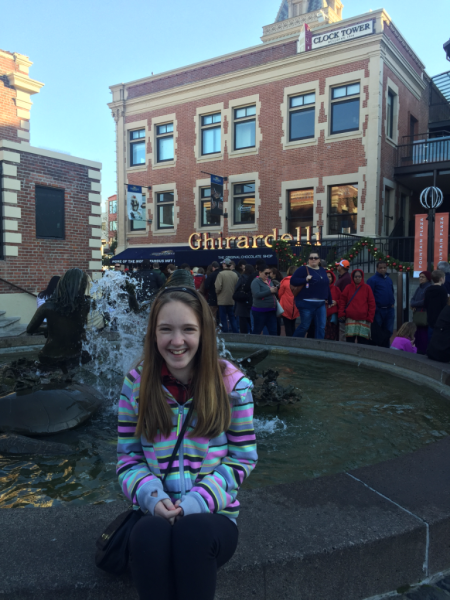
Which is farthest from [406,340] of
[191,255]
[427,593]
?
[191,255]

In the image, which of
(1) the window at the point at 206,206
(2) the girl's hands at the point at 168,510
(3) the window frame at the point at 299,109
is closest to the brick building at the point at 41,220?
(1) the window at the point at 206,206

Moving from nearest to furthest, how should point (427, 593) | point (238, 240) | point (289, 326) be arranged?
point (427, 593) → point (289, 326) → point (238, 240)

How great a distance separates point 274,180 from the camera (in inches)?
760

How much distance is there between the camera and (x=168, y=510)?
1662 millimetres

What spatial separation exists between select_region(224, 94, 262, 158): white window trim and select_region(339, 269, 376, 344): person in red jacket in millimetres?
12943

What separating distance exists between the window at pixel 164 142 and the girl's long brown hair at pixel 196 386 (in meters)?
21.7

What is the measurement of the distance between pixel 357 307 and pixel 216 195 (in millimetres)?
12791

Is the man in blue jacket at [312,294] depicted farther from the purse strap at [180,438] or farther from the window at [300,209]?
the window at [300,209]

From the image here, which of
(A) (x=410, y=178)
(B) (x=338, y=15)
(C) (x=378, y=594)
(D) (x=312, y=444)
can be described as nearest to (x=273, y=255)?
(A) (x=410, y=178)

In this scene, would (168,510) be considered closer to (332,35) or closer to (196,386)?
(196,386)

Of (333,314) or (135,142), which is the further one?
(135,142)

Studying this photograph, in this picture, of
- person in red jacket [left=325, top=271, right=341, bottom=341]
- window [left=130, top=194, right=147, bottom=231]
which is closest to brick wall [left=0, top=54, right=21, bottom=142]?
window [left=130, top=194, right=147, bottom=231]

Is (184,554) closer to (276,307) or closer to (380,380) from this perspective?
(380,380)

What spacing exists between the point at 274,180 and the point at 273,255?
4585 mm
